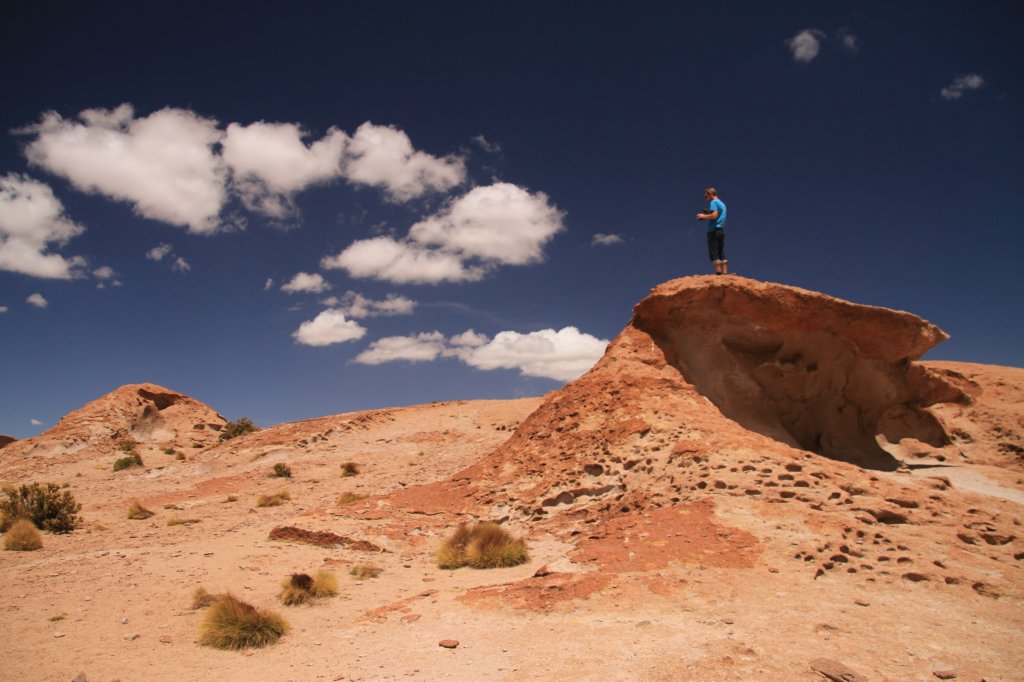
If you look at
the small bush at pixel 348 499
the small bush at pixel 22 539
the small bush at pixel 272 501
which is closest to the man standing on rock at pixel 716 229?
the small bush at pixel 348 499

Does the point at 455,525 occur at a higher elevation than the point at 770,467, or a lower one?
lower

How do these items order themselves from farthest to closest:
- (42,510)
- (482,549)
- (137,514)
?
1. (137,514)
2. (42,510)
3. (482,549)

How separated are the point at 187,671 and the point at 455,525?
6.46 metres

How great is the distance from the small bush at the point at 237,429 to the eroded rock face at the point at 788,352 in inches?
1040

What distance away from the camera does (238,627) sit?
6.96m

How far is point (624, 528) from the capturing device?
9414 mm

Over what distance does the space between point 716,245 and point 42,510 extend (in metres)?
18.1

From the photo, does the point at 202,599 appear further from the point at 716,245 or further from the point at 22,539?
the point at 716,245

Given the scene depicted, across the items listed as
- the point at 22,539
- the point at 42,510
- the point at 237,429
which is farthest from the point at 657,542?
the point at 237,429

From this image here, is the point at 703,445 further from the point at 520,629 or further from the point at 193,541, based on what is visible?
the point at 193,541

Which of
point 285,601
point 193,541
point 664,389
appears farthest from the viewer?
point 664,389

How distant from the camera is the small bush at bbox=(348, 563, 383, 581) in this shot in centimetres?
962

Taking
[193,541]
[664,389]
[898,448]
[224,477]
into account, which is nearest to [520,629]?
[664,389]

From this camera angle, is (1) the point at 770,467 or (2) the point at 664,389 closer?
(1) the point at 770,467
